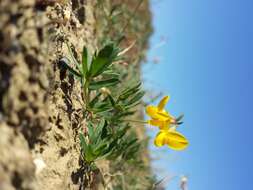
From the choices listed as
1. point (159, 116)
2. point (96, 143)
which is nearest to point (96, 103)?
point (96, 143)

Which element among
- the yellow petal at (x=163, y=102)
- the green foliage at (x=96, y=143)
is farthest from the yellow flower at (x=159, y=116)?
the green foliage at (x=96, y=143)

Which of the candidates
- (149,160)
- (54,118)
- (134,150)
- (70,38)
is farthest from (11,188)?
(149,160)

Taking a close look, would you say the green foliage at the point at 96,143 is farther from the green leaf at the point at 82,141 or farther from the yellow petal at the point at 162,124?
the yellow petal at the point at 162,124

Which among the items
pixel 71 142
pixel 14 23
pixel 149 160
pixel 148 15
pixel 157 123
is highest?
pixel 148 15

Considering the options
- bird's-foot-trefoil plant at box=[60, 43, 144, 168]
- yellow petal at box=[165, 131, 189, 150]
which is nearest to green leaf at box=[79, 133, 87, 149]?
bird's-foot-trefoil plant at box=[60, 43, 144, 168]

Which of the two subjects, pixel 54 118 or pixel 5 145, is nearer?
pixel 5 145

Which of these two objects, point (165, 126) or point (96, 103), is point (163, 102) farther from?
point (96, 103)

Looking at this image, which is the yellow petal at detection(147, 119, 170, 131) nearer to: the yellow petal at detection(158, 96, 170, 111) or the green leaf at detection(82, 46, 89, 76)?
the yellow petal at detection(158, 96, 170, 111)

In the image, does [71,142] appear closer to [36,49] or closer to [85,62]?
[85,62]
